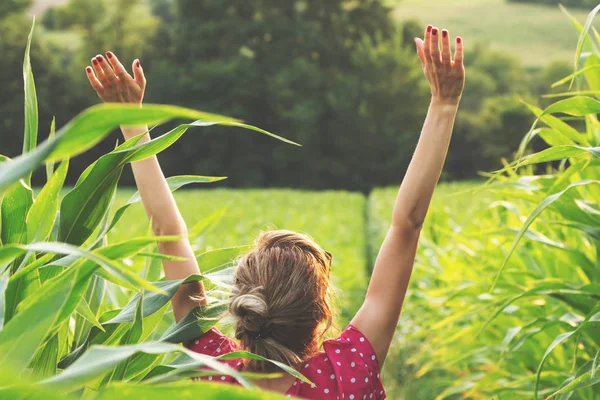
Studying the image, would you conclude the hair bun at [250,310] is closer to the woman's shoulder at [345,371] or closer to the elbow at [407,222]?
the woman's shoulder at [345,371]

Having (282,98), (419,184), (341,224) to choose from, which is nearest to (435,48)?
(419,184)

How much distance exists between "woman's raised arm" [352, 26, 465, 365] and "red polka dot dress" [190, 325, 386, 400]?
3cm

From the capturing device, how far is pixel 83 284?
86 cm

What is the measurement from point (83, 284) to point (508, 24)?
57095 mm

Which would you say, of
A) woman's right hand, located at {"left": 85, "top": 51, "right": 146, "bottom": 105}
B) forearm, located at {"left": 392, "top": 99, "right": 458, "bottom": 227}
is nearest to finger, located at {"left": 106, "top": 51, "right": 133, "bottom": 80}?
woman's right hand, located at {"left": 85, "top": 51, "right": 146, "bottom": 105}

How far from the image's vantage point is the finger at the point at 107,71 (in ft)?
4.62

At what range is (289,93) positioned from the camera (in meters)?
33.5

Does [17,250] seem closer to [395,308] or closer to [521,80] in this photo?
[395,308]

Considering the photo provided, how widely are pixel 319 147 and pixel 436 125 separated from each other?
3328 cm

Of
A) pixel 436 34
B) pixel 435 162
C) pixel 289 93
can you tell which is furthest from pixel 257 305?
pixel 289 93

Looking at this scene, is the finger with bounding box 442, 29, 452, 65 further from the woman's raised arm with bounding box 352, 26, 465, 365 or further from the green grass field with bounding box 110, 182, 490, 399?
the green grass field with bounding box 110, 182, 490, 399

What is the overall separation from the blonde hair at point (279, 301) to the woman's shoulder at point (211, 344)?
5 cm

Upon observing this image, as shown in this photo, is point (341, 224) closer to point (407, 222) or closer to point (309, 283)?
point (407, 222)

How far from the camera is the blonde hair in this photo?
4.09ft
